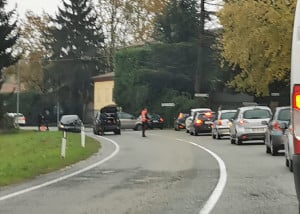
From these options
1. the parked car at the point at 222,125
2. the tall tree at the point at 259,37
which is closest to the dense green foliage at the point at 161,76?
the parked car at the point at 222,125

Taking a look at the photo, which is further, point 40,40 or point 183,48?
point 40,40

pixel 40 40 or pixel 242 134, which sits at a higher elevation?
pixel 40 40

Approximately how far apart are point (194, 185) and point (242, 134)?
14.8m

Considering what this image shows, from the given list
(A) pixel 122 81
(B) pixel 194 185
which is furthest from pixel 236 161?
(A) pixel 122 81

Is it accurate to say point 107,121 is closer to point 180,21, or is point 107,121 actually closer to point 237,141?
point 180,21

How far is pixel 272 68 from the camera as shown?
33469 mm

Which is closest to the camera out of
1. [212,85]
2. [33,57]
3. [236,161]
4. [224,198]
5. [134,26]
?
[224,198]

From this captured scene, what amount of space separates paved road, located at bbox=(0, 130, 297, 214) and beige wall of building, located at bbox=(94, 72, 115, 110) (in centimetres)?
5532

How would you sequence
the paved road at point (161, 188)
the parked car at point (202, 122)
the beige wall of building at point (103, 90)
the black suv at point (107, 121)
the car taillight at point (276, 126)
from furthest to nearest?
the beige wall of building at point (103, 90), the black suv at point (107, 121), the parked car at point (202, 122), the car taillight at point (276, 126), the paved road at point (161, 188)

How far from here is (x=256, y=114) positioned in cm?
2886

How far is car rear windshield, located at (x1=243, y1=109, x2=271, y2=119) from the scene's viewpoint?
28.7 meters

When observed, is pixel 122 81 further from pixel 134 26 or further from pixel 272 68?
pixel 272 68

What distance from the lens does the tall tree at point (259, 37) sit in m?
31.5

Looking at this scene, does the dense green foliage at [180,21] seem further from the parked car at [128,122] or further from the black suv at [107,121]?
the black suv at [107,121]
